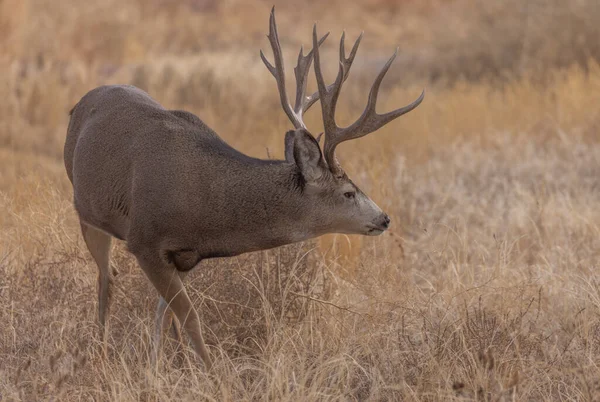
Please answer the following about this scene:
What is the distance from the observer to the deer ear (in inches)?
169

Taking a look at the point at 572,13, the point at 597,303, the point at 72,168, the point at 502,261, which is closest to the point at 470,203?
the point at 502,261

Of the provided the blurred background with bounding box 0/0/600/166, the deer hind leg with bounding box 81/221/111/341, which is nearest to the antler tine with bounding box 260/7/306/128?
the deer hind leg with bounding box 81/221/111/341

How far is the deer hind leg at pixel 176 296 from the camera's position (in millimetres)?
4543

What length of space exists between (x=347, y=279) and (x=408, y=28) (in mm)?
18460

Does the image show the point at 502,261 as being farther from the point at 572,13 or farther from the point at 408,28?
the point at 408,28

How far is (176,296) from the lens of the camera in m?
4.63

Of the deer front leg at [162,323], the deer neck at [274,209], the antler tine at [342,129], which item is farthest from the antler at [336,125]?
the deer front leg at [162,323]

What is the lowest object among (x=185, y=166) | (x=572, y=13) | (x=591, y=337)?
(x=591, y=337)

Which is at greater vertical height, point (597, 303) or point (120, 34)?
point (120, 34)

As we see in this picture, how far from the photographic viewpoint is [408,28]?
2384 cm

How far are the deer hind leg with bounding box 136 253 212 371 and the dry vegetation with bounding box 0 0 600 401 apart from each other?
0.52ft

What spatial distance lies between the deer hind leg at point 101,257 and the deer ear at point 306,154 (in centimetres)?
135

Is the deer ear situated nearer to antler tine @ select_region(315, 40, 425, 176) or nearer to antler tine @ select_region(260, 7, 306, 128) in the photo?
antler tine @ select_region(315, 40, 425, 176)

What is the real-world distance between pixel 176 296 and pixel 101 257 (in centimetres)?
89
